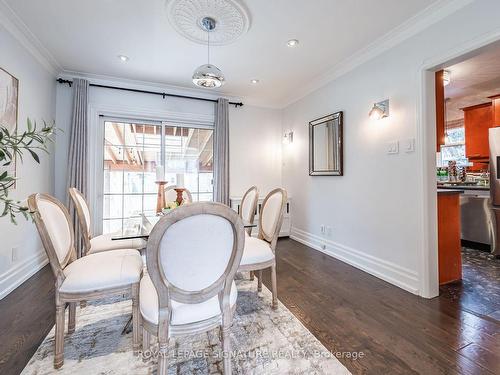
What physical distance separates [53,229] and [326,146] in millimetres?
3160

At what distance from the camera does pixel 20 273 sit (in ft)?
8.06

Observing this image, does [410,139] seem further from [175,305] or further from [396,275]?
[175,305]

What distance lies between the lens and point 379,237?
8.73 ft

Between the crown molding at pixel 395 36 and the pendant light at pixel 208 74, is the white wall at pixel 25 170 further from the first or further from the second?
the crown molding at pixel 395 36

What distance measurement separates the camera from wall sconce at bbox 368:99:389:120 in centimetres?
256

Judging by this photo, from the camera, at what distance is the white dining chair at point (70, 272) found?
1349 millimetres

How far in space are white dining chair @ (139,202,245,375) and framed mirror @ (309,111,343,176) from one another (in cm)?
249

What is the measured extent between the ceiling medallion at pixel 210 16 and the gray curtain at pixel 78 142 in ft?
6.09

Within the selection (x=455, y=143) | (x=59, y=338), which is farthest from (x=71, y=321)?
(x=455, y=143)

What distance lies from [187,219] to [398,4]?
8.22 feet

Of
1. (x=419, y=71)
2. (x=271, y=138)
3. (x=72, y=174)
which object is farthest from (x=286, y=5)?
(x=72, y=174)

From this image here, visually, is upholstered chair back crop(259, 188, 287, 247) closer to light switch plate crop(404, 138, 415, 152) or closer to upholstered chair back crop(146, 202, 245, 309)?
upholstered chair back crop(146, 202, 245, 309)

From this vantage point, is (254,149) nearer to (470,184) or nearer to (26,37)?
(26,37)

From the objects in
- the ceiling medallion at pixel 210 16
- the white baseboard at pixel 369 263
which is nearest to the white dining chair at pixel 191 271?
the ceiling medallion at pixel 210 16
